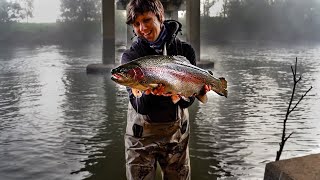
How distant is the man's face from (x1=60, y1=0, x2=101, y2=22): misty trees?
59360 mm

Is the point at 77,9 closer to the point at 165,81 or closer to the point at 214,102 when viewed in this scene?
the point at 214,102

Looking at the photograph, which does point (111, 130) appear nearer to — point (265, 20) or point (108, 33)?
point (108, 33)

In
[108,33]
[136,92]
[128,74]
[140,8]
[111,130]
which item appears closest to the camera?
[128,74]

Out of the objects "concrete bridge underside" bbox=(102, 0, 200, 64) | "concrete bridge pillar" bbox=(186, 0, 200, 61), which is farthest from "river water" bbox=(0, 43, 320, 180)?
"concrete bridge pillar" bbox=(186, 0, 200, 61)

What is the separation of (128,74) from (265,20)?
217 ft

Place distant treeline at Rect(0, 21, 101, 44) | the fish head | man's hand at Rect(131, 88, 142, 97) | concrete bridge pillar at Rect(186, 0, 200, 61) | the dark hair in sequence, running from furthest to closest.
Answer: distant treeline at Rect(0, 21, 101, 44)
concrete bridge pillar at Rect(186, 0, 200, 61)
the dark hair
man's hand at Rect(131, 88, 142, 97)
the fish head

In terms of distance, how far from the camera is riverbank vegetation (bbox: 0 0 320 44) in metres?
55.5

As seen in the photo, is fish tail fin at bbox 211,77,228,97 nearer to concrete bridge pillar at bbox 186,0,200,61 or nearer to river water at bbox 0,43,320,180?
river water at bbox 0,43,320,180

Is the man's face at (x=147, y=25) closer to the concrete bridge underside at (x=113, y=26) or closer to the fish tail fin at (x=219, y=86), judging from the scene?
the fish tail fin at (x=219, y=86)

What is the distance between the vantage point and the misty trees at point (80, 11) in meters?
60.8

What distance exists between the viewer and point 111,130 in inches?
342

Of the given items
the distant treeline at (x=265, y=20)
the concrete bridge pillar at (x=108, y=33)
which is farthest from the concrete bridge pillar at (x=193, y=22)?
the distant treeline at (x=265, y=20)

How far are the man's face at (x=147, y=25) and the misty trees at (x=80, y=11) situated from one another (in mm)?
59360

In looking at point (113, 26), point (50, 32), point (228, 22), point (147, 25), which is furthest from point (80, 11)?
point (147, 25)
